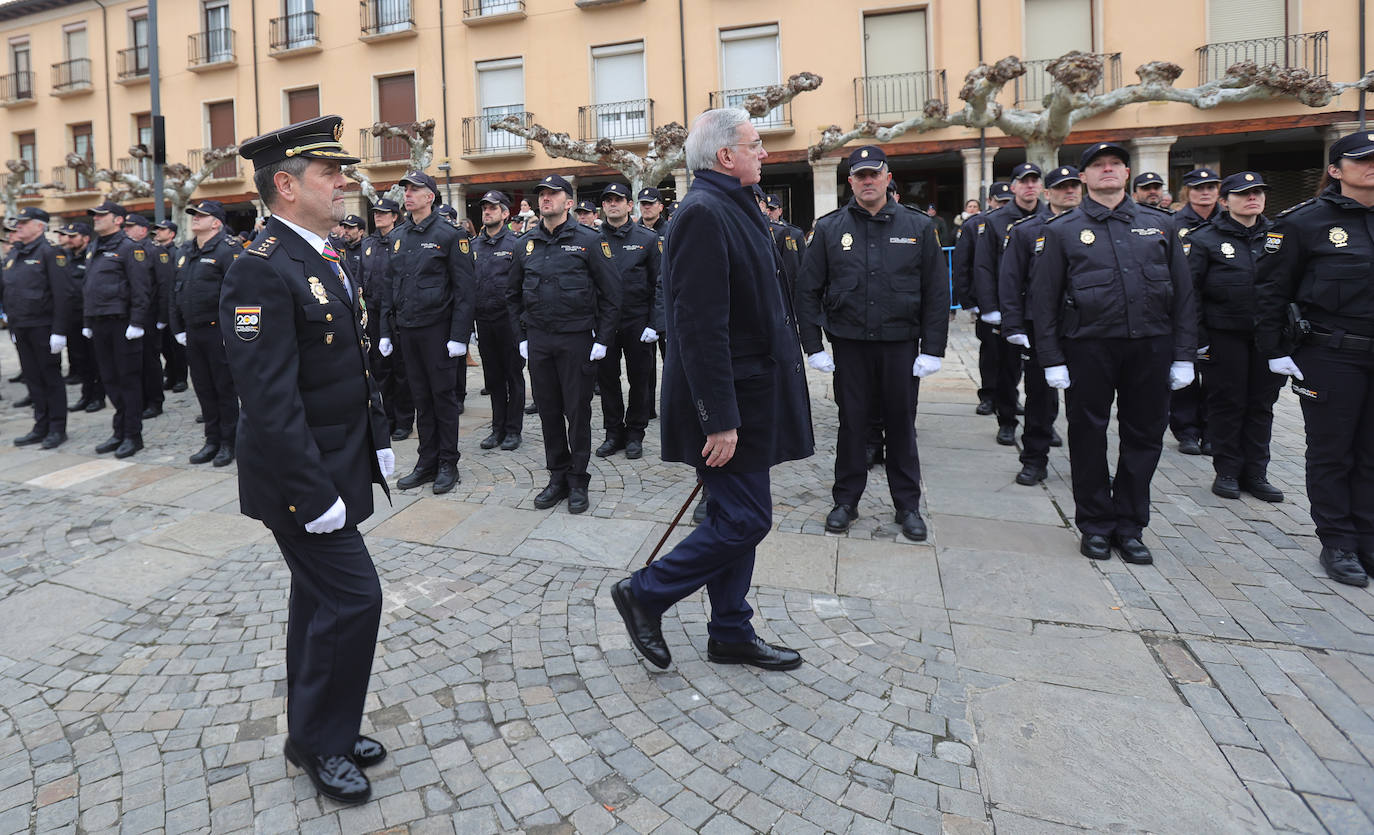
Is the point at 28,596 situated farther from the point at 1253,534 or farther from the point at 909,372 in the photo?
the point at 1253,534

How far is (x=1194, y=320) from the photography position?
175 inches

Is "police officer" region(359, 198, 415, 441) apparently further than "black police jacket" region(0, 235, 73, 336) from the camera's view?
No

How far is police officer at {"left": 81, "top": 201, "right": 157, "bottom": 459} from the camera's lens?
24.7 ft

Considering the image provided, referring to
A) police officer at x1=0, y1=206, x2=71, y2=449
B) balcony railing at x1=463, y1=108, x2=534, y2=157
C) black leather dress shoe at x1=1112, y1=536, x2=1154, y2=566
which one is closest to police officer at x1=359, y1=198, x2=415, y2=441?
police officer at x1=0, y1=206, x2=71, y2=449

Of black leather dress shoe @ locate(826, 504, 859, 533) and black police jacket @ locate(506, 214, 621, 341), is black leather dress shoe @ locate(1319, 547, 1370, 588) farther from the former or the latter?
black police jacket @ locate(506, 214, 621, 341)

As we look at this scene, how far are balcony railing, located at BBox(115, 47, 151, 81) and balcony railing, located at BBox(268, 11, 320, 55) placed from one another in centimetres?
578

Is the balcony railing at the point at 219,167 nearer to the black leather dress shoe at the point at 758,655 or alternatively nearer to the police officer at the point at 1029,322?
the police officer at the point at 1029,322

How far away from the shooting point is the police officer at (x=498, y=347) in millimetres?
7297

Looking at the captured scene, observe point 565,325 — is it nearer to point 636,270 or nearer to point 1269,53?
point 636,270

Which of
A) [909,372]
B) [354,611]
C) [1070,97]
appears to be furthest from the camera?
[1070,97]

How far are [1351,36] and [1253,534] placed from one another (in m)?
20.0

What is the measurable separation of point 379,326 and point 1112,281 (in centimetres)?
609

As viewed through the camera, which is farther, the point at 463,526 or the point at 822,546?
the point at 463,526

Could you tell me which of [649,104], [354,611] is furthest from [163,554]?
[649,104]
